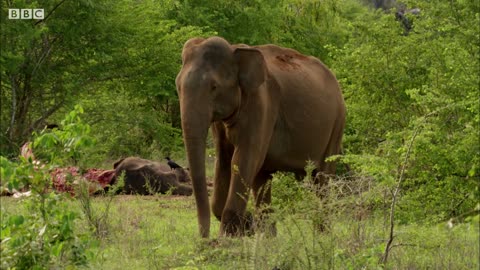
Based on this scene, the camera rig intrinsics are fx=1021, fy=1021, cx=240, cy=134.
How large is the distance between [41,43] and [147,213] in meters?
9.46

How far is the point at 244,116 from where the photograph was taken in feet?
33.0

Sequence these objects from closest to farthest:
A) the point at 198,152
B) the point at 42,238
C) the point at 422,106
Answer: the point at 42,238 < the point at 198,152 < the point at 422,106

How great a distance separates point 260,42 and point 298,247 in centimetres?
2216

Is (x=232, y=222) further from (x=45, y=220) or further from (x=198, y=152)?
(x=45, y=220)

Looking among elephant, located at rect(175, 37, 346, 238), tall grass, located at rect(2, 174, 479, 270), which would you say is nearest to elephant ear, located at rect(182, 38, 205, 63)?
elephant, located at rect(175, 37, 346, 238)

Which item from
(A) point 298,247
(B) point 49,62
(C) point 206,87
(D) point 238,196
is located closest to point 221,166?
(D) point 238,196

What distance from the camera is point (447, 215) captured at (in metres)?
8.90

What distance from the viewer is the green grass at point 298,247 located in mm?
7336

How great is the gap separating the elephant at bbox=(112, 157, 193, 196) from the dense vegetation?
2.67 ft

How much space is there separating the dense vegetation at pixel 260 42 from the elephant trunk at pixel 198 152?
136 centimetres

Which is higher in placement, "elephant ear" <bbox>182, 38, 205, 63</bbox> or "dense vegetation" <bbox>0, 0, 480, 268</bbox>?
"elephant ear" <bbox>182, 38, 205, 63</bbox>

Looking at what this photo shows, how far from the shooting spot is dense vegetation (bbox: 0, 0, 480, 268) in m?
8.61

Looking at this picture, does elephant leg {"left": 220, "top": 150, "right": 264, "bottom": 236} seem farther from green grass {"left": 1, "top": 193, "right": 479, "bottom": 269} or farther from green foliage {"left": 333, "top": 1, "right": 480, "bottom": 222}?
green foliage {"left": 333, "top": 1, "right": 480, "bottom": 222}

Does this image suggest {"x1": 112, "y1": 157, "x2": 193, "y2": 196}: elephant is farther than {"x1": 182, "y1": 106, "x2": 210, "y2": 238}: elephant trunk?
Yes
